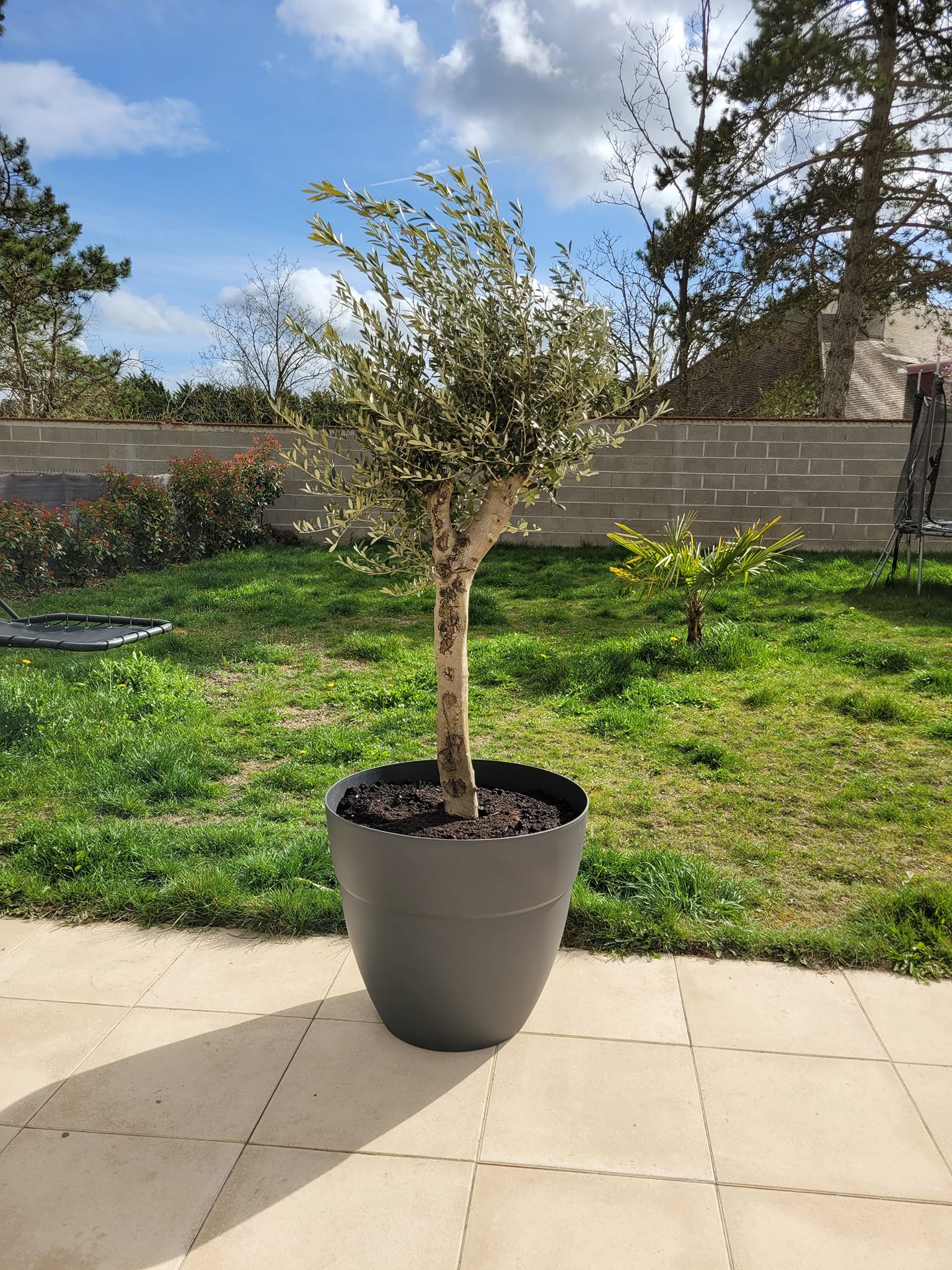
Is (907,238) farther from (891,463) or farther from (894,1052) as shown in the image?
(894,1052)

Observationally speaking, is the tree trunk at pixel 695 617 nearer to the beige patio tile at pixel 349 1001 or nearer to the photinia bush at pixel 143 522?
the beige patio tile at pixel 349 1001

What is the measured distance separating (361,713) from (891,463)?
6.95 m

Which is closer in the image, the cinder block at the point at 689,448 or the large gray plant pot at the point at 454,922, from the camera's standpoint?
the large gray plant pot at the point at 454,922

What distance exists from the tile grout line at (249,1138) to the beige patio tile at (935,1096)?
559 millimetres

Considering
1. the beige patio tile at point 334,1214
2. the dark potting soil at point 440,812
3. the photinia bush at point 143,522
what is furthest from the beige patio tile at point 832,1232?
the photinia bush at point 143,522

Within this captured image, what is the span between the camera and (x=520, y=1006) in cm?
208

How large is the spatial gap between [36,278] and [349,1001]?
52.1 ft

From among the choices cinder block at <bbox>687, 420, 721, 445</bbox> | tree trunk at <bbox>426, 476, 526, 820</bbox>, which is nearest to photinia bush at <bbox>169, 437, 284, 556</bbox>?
cinder block at <bbox>687, 420, 721, 445</bbox>

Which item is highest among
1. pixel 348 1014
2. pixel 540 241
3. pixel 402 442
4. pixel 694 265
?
pixel 694 265

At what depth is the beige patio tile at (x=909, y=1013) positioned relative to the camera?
2.09 meters

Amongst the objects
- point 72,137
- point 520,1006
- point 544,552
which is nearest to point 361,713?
point 520,1006

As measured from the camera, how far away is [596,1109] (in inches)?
74.6

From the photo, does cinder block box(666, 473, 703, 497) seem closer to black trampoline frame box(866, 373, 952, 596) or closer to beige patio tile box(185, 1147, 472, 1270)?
black trampoline frame box(866, 373, 952, 596)

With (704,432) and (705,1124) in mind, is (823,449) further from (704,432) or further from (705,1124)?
Answer: (705,1124)
